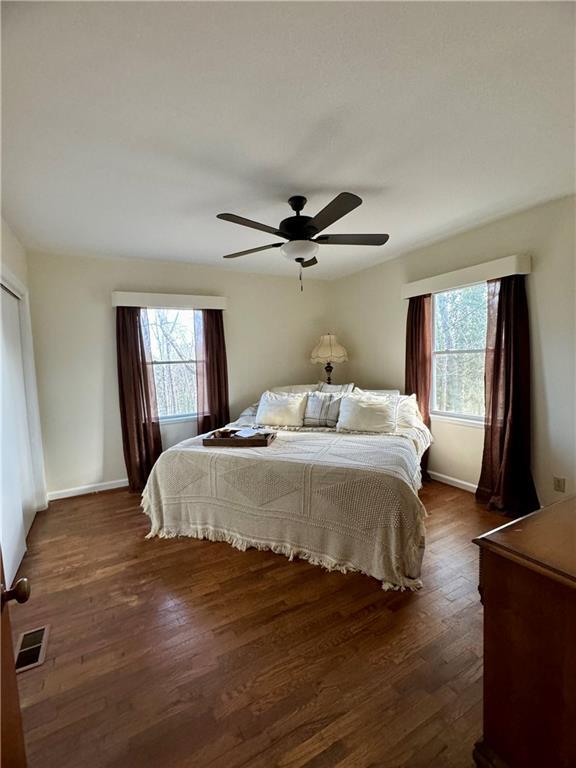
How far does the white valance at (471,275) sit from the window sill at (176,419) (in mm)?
2770

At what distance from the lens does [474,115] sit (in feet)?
5.35

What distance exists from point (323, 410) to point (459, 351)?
4.77 feet

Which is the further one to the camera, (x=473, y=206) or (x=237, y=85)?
(x=473, y=206)

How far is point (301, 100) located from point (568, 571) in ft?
6.22

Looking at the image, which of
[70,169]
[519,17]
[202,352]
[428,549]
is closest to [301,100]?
[519,17]

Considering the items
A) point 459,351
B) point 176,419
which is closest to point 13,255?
point 176,419

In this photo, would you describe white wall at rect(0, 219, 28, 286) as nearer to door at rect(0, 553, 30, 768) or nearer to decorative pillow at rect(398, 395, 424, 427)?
door at rect(0, 553, 30, 768)

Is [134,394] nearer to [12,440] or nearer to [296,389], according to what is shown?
[12,440]

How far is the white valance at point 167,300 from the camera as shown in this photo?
3.62 m

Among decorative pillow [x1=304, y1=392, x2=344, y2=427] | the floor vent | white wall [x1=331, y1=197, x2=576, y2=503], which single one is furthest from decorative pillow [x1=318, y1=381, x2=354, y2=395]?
the floor vent

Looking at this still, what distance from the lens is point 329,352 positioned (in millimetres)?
4410

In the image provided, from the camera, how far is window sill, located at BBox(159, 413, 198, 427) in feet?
13.1

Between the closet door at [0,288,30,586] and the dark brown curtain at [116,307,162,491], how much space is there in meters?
0.86

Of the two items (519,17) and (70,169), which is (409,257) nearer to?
(519,17)
